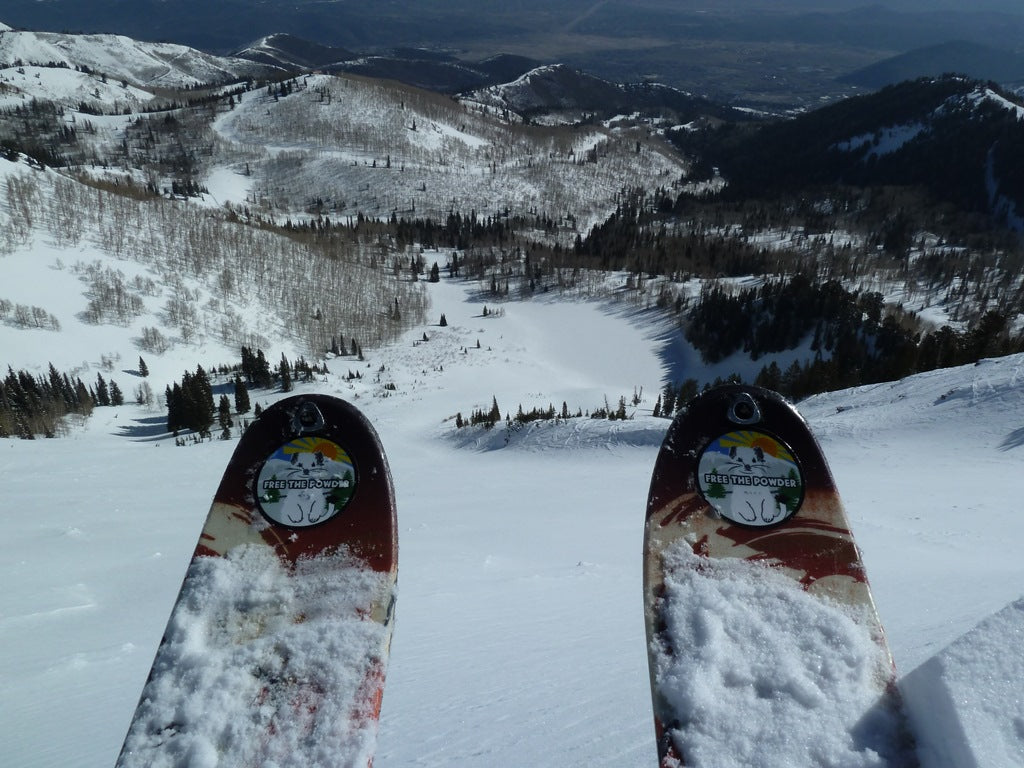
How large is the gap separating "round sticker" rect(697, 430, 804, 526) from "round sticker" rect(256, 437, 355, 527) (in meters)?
2.23

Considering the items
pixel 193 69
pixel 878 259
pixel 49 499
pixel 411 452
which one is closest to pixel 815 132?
pixel 878 259

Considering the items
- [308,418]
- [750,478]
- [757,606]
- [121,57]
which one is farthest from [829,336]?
[121,57]

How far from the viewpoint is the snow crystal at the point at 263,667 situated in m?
2.32

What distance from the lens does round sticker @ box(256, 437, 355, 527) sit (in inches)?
133

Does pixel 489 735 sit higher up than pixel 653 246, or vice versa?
pixel 489 735

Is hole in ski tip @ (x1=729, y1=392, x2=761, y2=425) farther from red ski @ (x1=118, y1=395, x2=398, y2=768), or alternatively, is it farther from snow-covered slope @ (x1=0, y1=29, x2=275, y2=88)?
snow-covered slope @ (x1=0, y1=29, x2=275, y2=88)

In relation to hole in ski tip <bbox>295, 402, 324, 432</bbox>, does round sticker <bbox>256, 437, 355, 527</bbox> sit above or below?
below

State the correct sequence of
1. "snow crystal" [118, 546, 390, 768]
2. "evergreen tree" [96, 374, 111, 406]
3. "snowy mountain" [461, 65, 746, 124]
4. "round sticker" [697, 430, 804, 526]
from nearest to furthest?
1. "snow crystal" [118, 546, 390, 768]
2. "round sticker" [697, 430, 804, 526]
3. "evergreen tree" [96, 374, 111, 406]
4. "snowy mountain" [461, 65, 746, 124]

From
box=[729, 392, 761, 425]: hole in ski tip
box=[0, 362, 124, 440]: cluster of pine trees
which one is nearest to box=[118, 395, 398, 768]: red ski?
box=[729, 392, 761, 425]: hole in ski tip

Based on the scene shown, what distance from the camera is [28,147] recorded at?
3679 inches

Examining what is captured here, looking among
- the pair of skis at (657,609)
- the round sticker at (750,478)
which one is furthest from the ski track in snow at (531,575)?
the round sticker at (750,478)

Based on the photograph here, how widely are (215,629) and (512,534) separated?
4687mm

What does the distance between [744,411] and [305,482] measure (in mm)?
2770

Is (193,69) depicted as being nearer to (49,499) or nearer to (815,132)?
(815,132)
